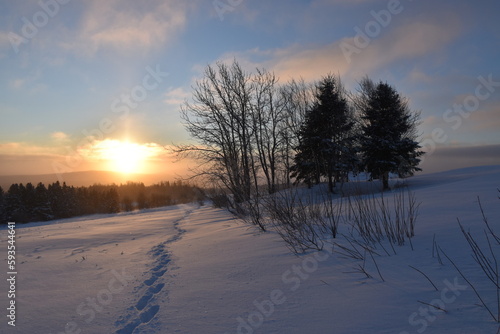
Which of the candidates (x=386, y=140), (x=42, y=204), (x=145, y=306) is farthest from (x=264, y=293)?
(x=42, y=204)

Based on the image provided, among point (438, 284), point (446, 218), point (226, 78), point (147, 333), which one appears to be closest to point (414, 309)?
point (438, 284)

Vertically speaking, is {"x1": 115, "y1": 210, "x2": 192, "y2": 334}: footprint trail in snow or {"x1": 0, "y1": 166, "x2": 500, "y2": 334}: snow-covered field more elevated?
{"x1": 0, "y1": 166, "x2": 500, "y2": 334}: snow-covered field

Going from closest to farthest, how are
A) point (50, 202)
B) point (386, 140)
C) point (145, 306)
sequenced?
point (145, 306) → point (386, 140) → point (50, 202)

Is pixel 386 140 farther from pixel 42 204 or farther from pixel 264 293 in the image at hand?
pixel 42 204

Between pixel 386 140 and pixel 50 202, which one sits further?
pixel 50 202

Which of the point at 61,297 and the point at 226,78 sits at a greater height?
the point at 226,78

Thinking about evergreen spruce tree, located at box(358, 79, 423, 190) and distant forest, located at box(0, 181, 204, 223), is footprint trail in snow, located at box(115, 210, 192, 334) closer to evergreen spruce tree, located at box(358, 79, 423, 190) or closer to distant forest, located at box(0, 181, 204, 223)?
evergreen spruce tree, located at box(358, 79, 423, 190)

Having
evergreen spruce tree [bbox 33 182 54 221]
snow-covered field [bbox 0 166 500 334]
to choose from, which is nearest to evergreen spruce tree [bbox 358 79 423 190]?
snow-covered field [bbox 0 166 500 334]

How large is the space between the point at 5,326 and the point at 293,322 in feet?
7.10

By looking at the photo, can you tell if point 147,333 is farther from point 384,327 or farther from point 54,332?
point 384,327

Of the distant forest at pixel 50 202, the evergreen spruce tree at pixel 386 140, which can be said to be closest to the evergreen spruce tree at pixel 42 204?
the distant forest at pixel 50 202

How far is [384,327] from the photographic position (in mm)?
1473

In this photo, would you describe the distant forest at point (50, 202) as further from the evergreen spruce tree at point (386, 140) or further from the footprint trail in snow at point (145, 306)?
the footprint trail in snow at point (145, 306)

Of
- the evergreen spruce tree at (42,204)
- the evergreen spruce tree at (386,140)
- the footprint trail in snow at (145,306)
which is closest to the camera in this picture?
the footprint trail in snow at (145,306)
